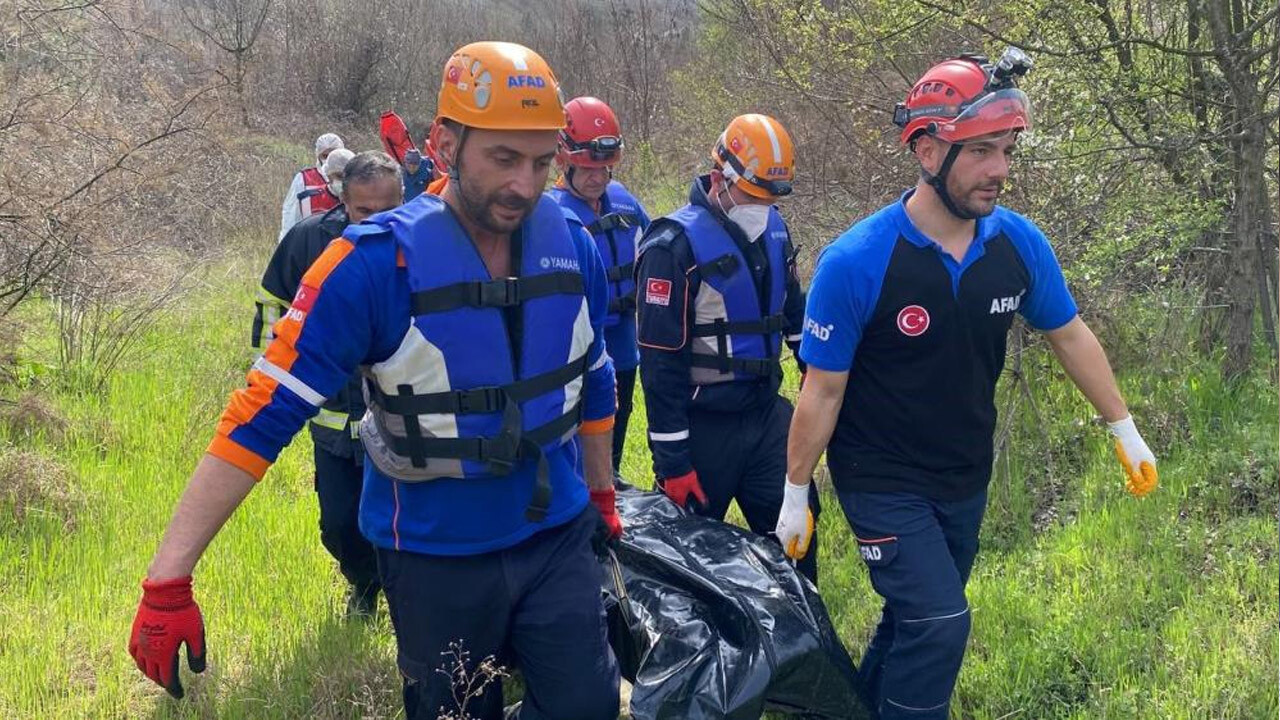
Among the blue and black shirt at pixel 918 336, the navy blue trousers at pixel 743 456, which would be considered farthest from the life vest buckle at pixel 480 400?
the navy blue trousers at pixel 743 456

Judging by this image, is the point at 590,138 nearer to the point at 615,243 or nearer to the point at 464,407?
the point at 615,243

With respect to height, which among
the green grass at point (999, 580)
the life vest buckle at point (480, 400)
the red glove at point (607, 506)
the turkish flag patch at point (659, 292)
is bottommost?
the green grass at point (999, 580)

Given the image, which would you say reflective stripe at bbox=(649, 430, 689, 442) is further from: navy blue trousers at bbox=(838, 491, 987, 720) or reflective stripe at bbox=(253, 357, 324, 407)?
reflective stripe at bbox=(253, 357, 324, 407)

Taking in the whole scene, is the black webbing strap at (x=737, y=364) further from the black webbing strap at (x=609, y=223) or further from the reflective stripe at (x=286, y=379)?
the reflective stripe at (x=286, y=379)

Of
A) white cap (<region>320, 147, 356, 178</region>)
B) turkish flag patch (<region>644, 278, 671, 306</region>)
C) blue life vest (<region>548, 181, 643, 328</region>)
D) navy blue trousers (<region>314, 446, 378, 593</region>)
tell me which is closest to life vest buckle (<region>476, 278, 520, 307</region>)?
turkish flag patch (<region>644, 278, 671, 306</region>)

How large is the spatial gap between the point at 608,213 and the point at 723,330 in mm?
1468

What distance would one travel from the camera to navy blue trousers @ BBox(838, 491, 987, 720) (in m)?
3.12

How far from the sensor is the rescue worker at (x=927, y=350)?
10.1 feet

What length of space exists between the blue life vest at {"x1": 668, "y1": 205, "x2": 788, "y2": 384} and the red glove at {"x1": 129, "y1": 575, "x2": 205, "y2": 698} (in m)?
2.37

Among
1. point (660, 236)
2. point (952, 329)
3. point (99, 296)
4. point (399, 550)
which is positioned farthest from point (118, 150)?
point (952, 329)

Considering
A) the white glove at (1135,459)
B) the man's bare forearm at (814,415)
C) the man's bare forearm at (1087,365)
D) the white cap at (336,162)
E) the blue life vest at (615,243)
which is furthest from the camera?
the blue life vest at (615,243)

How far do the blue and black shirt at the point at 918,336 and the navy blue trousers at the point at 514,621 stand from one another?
3.27 ft

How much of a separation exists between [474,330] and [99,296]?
236 inches

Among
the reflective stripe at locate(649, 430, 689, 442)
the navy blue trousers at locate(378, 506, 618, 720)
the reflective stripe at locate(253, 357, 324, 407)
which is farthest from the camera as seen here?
the reflective stripe at locate(649, 430, 689, 442)
